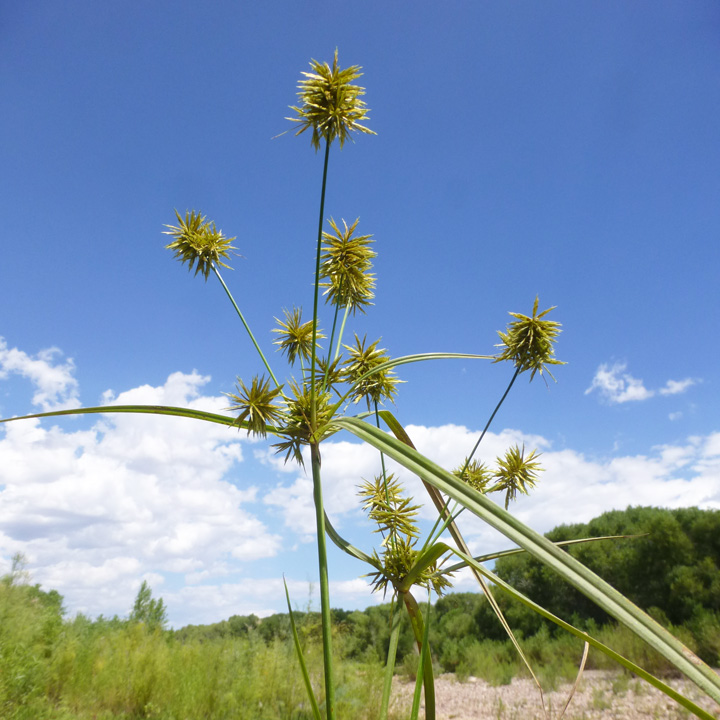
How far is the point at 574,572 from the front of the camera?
0.77 m

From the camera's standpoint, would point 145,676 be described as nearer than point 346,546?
No

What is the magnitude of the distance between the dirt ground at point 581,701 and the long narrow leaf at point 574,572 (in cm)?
629

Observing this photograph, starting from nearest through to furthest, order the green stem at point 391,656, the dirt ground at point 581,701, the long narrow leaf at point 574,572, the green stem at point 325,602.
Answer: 1. the long narrow leaf at point 574,572
2. the green stem at point 325,602
3. the green stem at point 391,656
4. the dirt ground at point 581,701

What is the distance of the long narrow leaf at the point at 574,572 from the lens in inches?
25.2

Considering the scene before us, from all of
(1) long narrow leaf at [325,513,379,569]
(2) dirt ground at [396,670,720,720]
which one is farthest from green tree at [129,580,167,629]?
(1) long narrow leaf at [325,513,379,569]

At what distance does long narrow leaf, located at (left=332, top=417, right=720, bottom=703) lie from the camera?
64 cm

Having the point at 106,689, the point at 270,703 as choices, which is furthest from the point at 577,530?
the point at 106,689

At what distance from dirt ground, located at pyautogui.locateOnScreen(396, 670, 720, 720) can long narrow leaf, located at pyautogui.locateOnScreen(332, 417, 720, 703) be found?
6288 mm

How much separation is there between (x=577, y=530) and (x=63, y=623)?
1267 centimetres

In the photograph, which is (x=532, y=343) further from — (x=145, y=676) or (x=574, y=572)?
(x=145, y=676)

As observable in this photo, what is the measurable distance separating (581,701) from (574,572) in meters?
9.64

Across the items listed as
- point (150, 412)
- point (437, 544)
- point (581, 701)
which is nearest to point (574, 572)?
point (437, 544)

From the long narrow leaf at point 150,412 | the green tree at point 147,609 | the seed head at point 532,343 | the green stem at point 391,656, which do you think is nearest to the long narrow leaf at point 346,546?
the green stem at point 391,656

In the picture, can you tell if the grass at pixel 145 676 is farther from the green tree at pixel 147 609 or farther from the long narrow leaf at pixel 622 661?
the long narrow leaf at pixel 622 661
